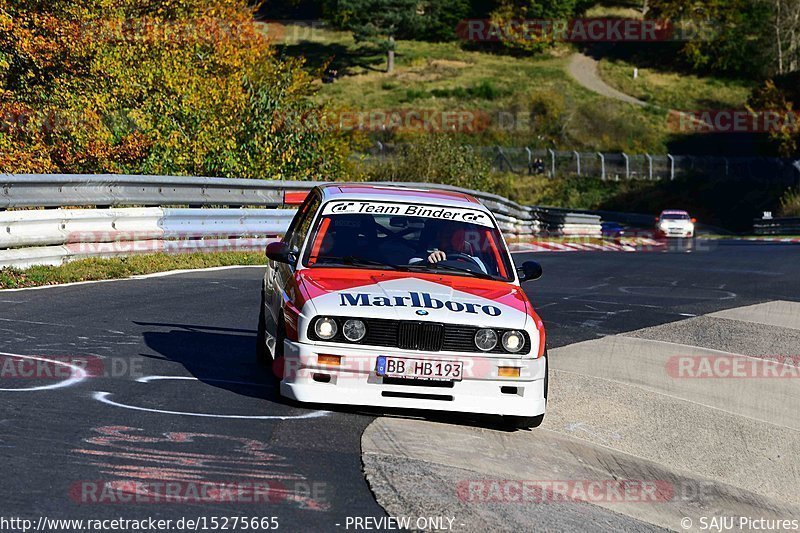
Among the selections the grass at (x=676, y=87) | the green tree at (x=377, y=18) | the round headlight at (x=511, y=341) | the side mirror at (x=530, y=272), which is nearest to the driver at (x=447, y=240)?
the side mirror at (x=530, y=272)

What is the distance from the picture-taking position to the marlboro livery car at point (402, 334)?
24.9 ft

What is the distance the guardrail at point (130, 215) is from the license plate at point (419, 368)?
4.31m

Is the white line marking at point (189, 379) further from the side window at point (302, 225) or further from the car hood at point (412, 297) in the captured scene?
the side window at point (302, 225)

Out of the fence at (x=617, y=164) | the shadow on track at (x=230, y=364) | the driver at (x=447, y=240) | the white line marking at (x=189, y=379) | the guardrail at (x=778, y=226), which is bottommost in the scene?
the guardrail at (x=778, y=226)

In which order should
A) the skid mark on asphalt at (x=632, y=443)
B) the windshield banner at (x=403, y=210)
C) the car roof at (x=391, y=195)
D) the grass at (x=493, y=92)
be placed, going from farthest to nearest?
the grass at (x=493, y=92)
the car roof at (x=391, y=195)
the windshield banner at (x=403, y=210)
the skid mark on asphalt at (x=632, y=443)

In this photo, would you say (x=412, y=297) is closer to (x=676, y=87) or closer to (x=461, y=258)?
(x=461, y=258)

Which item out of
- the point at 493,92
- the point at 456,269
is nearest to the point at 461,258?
the point at 456,269

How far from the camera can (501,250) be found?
9.12m

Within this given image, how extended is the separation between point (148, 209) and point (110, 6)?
11565 mm

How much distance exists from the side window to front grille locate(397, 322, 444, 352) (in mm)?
1573

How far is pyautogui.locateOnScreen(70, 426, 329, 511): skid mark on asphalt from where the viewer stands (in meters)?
5.71

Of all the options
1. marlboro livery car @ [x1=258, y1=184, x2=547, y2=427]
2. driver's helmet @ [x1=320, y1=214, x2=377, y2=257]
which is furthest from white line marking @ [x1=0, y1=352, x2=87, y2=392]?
driver's helmet @ [x1=320, y1=214, x2=377, y2=257]

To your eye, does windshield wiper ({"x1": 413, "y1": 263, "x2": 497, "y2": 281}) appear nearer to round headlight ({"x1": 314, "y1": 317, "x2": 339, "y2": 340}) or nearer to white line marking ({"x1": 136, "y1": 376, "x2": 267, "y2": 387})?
round headlight ({"x1": 314, "y1": 317, "x2": 339, "y2": 340})

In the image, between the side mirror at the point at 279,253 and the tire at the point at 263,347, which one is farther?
the tire at the point at 263,347
